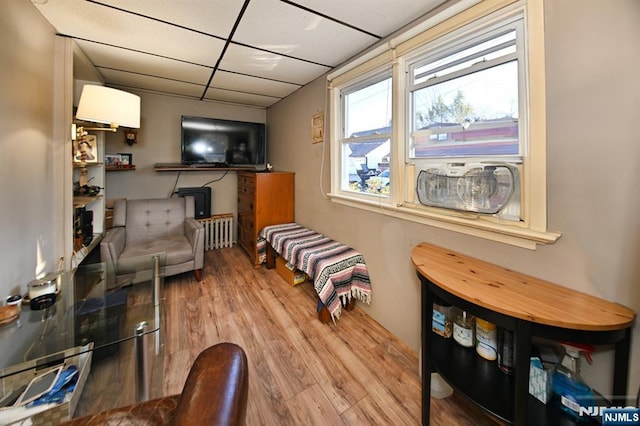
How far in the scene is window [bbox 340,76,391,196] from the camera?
2051 millimetres

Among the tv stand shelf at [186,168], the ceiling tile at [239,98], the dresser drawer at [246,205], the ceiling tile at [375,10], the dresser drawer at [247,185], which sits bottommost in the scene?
the dresser drawer at [246,205]

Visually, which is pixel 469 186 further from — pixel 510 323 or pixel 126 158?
pixel 126 158

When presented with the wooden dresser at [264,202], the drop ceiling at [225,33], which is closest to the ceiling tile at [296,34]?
the drop ceiling at [225,33]

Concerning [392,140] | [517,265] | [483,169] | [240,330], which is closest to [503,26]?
[483,169]

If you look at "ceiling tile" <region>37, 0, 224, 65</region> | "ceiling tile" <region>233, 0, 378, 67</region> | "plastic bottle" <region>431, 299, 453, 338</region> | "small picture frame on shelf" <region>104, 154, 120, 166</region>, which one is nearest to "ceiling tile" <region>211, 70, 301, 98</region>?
"ceiling tile" <region>37, 0, 224, 65</region>

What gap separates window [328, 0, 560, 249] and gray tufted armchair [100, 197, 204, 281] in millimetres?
1891

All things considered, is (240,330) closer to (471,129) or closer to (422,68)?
(471,129)

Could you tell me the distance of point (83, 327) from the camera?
120 cm

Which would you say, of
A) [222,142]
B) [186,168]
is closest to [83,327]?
[186,168]

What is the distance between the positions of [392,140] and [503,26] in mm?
817

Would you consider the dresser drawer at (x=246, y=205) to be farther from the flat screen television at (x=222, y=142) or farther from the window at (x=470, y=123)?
the window at (x=470, y=123)

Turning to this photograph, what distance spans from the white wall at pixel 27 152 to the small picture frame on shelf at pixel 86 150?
384mm

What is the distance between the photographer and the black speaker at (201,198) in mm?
3747

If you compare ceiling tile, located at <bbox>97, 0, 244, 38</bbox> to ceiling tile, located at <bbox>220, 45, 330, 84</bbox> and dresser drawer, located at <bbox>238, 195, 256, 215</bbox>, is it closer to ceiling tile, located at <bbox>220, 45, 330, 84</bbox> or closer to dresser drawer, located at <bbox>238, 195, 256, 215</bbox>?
Result: ceiling tile, located at <bbox>220, 45, 330, 84</bbox>
